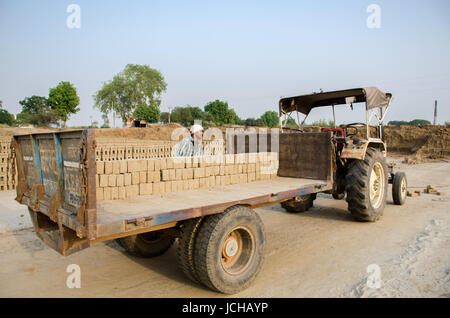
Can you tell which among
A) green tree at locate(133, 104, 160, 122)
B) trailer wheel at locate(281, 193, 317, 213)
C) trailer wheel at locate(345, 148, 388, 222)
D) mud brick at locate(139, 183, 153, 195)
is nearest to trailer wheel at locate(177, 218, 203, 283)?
mud brick at locate(139, 183, 153, 195)

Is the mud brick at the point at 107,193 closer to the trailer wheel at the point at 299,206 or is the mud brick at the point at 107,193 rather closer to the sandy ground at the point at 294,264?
the sandy ground at the point at 294,264

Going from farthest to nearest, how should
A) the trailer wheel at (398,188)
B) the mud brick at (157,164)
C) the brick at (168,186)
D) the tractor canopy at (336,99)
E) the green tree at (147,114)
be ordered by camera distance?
the green tree at (147,114)
the trailer wheel at (398,188)
the tractor canopy at (336,99)
the brick at (168,186)
the mud brick at (157,164)

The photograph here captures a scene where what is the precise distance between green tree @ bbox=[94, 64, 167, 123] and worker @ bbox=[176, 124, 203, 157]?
4964 cm

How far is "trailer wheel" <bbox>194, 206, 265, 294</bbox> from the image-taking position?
3.17 m

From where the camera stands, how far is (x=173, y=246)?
5102 mm

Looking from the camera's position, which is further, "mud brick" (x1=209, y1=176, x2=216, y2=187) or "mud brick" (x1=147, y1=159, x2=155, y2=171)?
"mud brick" (x1=209, y1=176, x2=216, y2=187)

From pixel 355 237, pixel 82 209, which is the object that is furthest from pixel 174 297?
pixel 355 237

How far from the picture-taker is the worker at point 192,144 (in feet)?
19.2

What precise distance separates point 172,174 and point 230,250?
134 centimetres

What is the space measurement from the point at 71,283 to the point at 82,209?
5.49 ft

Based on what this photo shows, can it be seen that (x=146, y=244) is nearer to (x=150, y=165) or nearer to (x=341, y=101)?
(x=150, y=165)

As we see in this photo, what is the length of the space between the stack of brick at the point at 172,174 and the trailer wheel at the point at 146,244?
71 cm

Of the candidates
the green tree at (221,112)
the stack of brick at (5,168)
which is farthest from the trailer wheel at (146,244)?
the green tree at (221,112)

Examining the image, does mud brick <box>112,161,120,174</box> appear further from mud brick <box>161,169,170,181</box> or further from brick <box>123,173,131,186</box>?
mud brick <box>161,169,170,181</box>
